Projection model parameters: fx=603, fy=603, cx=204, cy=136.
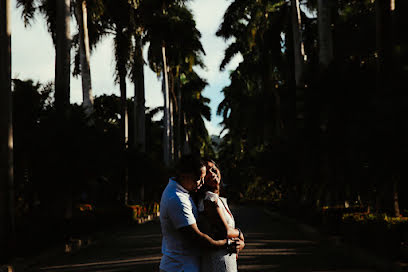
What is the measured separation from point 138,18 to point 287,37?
31.6 feet

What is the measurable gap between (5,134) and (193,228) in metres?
9.58

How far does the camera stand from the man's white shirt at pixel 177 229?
13.7 ft

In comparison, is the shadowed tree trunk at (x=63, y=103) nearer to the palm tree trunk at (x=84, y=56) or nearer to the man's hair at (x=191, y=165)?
the palm tree trunk at (x=84, y=56)

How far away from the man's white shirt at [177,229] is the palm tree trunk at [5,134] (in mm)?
8852

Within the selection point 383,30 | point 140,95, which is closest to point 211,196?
point 383,30

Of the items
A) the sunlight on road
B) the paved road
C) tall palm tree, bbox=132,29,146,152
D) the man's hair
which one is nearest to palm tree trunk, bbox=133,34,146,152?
tall palm tree, bbox=132,29,146,152

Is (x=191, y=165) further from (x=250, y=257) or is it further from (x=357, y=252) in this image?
(x=357, y=252)

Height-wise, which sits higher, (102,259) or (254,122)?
(254,122)

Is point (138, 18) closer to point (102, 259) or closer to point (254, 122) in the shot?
point (254, 122)

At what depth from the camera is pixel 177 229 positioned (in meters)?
4.17

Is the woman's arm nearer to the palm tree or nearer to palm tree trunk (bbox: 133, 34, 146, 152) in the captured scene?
the palm tree

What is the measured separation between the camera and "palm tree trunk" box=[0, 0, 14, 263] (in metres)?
12.5

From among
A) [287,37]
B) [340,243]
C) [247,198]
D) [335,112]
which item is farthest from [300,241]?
[247,198]

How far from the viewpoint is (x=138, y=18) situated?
105 feet
